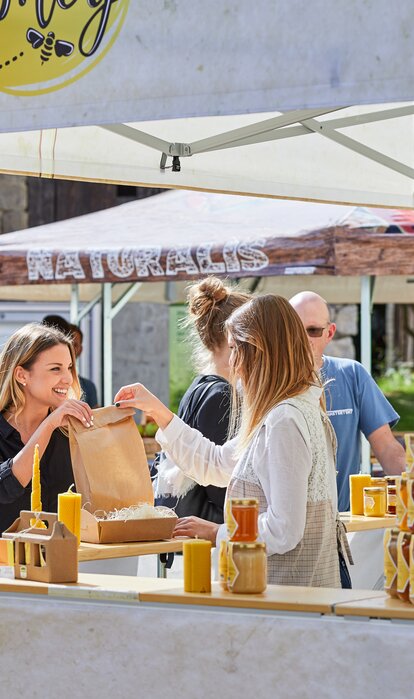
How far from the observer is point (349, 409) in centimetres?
455

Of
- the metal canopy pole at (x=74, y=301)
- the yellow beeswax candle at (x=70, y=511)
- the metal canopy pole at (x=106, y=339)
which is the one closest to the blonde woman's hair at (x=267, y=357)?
the yellow beeswax candle at (x=70, y=511)

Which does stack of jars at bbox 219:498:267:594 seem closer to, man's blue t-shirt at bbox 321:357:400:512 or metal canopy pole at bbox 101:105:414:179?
metal canopy pole at bbox 101:105:414:179

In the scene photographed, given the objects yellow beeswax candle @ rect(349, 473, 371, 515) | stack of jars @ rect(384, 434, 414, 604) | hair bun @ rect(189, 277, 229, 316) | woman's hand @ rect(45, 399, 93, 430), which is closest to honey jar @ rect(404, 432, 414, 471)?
stack of jars @ rect(384, 434, 414, 604)

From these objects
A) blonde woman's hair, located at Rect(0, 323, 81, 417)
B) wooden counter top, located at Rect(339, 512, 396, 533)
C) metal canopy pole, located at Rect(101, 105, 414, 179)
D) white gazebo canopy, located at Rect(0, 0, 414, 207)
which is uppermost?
metal canopy pole, located at Rect(101, 105, 414, 179)

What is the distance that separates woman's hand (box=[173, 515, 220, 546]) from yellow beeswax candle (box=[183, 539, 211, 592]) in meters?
0.65

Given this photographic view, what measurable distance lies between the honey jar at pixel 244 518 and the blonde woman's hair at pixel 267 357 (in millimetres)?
369

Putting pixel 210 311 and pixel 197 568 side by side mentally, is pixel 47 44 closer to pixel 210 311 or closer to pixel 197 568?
pixel 197 568

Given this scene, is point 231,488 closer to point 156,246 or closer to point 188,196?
point 156,246

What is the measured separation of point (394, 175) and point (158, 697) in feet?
9.47

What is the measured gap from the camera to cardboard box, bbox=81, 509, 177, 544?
130 inches

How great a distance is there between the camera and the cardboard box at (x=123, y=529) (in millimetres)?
3291

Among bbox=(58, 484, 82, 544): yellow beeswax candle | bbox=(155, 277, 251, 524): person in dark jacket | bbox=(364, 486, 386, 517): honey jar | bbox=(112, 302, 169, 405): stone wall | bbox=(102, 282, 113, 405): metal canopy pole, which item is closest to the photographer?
bbox=(58, 484, 82, 544): yellow beeswax candle

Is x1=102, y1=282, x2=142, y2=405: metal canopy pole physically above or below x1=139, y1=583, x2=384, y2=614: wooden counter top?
above

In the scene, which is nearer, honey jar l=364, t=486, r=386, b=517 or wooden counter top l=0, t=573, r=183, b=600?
wooden counter top l=0, t=573, r=183, b=600
